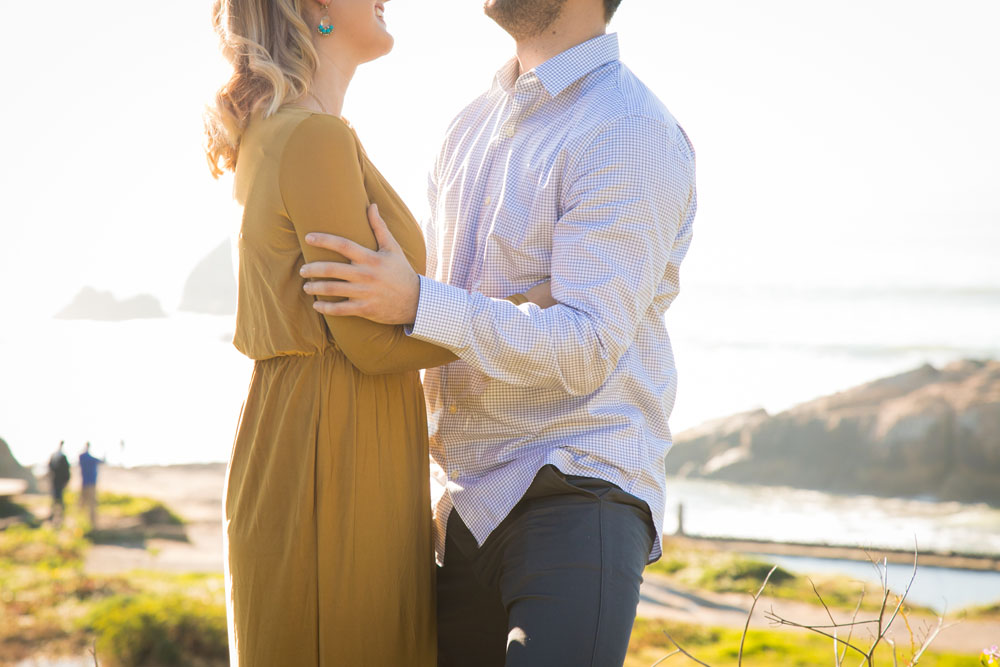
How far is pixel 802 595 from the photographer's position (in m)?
11.2

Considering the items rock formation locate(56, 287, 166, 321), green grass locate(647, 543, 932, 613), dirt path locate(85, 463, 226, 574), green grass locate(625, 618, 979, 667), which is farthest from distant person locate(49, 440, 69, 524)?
green grass locate(625, 618, 979, 667)

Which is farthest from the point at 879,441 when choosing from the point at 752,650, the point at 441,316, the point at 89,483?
the point at 441,316

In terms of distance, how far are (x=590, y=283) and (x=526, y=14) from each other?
64 centimetres

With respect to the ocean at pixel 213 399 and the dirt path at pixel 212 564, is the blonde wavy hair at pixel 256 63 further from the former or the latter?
the ocean at pixel 213 399

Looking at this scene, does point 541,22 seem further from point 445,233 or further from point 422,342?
point 422,342

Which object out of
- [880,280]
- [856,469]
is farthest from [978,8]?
[856,469]

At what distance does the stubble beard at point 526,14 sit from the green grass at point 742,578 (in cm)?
1001

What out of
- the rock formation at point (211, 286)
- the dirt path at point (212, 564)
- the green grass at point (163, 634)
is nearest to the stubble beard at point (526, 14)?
the dirt path at point (212, 564)

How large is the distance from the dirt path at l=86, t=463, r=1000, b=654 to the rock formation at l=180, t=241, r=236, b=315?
9.50 ft

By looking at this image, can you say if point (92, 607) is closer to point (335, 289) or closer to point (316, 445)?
point (316, 445)

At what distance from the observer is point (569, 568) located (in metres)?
1.50

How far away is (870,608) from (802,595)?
132 cm

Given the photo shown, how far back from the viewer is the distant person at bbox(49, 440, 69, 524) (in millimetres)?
13727

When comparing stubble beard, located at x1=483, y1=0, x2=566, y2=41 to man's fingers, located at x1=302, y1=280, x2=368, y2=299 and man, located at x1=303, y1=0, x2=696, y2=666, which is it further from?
man's fingers, located at x1=302, y1=280, x2=368, y2=299
